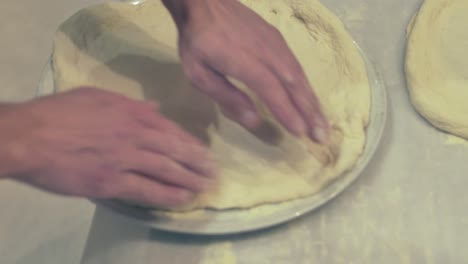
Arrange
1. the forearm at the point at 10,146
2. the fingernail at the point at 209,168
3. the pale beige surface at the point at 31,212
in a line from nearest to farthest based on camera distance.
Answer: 1. the forearm at the point at 10,146
2. the fingernail at the point at 209,168
3. the pale beige surface at the point at 31,212

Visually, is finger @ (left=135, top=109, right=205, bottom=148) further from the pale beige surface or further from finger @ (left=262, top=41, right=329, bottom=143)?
the pale beige surface

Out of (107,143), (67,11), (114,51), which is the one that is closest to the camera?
(107,143)

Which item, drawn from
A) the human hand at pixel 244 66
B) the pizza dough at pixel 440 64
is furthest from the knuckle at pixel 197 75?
the pizza dough at pixel 440 64

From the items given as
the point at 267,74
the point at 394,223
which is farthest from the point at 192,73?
the point at 394,223

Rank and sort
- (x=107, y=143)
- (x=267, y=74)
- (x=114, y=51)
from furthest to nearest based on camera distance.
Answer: (x=114, y=51) → (x=267, y=74) → (x=107, y=143)

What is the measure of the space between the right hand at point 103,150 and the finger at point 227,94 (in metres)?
0.09

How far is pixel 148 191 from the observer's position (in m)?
0.54

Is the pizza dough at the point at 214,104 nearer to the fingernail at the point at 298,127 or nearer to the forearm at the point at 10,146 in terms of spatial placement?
the fingernail at the point at 298,127

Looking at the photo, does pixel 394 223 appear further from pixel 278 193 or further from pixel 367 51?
pixel 367 51

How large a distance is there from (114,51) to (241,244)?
0.36 meters

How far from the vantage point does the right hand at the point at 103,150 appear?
47cm

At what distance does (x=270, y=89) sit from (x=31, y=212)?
0.71 meters

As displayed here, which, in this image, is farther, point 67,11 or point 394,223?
point 67,11

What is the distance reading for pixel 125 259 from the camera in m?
0.69
